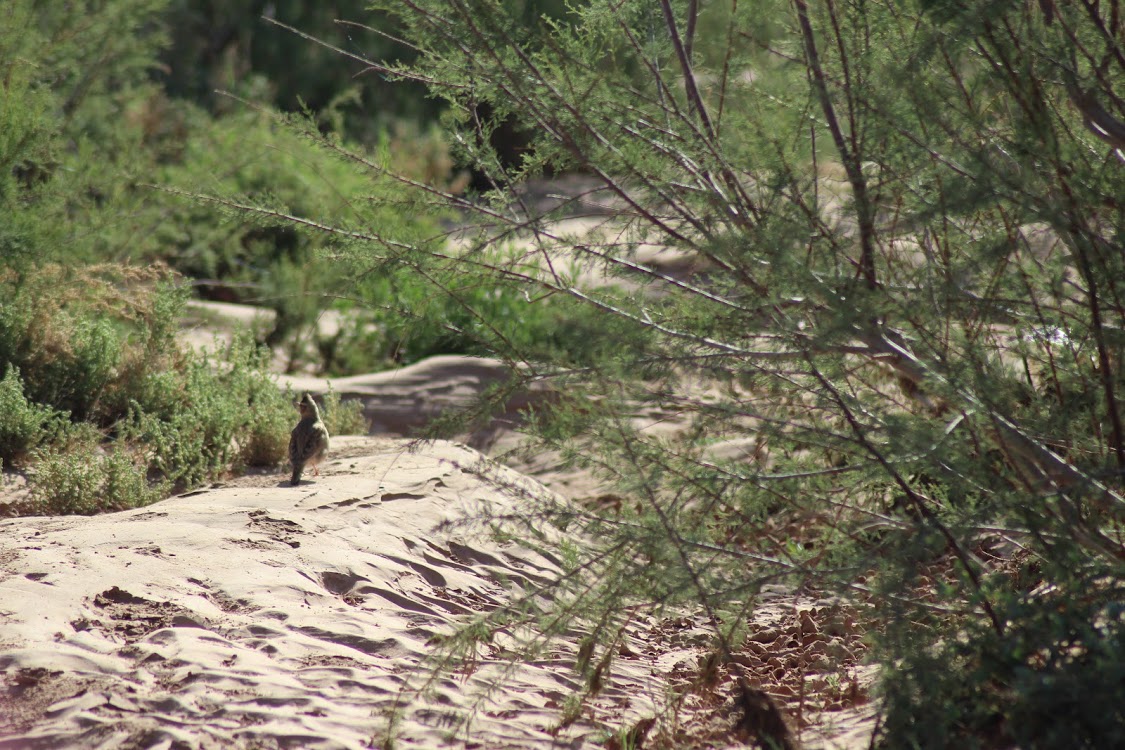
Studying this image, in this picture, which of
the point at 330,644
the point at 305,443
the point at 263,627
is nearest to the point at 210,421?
the point at 305,443

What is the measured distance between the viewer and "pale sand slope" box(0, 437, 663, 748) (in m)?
3.17

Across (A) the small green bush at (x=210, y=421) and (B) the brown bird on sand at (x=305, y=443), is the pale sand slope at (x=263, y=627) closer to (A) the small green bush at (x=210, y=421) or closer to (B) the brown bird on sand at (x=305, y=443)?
(B) the brown bird on sand at (x=305, y=443)

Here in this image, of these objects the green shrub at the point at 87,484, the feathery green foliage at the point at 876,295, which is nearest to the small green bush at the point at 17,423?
the green shrub at the point at 87,484

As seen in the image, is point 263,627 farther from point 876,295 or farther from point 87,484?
point 876,295

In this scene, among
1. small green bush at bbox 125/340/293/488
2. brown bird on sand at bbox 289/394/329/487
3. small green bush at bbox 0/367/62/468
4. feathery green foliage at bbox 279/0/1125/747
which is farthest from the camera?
small green bush at bbox 125/340/293/488

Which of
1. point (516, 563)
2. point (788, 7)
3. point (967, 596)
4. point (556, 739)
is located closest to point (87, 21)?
point (516, 563)

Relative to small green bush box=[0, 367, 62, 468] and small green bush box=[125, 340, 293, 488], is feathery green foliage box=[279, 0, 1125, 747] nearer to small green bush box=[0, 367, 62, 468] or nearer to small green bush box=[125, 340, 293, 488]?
small green bush box=[125, 340, 293, 488]

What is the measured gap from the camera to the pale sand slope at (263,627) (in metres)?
3.17

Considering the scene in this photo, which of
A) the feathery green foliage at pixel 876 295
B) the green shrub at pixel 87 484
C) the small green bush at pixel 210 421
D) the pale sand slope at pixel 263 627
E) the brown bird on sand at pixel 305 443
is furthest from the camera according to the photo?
the small green bush at pixel 210 421

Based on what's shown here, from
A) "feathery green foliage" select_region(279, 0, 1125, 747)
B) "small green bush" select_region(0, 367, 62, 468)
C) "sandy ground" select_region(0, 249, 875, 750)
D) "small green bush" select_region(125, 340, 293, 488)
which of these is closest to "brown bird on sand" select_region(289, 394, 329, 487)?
"sandy ground" select_region(0, 249, 875, 750)

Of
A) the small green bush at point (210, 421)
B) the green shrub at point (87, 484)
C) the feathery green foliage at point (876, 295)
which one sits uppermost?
the feathery green foliage at point (876, 295)

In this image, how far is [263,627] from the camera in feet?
12.6

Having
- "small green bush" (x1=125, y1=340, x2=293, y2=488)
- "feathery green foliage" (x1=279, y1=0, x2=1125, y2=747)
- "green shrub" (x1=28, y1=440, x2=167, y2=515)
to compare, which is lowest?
"green shrub" (x1=28, y1=440, x2=167, y2=515)

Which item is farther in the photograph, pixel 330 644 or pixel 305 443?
pixel 305 443
